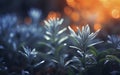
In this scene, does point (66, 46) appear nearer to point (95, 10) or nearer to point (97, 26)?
point (97, 26)

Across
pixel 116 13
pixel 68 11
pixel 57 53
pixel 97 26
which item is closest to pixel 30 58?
pixel 57 53

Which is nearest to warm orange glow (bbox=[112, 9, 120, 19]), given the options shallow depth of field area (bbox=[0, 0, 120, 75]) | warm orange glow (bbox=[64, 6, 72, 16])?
shallow depth of field area (bbox=[0, 0, 120, 75])

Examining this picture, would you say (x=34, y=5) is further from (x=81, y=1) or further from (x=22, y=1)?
(x=81, y=1)

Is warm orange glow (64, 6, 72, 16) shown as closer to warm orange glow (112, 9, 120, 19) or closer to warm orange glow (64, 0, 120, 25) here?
warm orange glow (64, 0, 120, 25)

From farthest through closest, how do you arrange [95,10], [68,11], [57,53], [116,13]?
[68,11]
[95,10]
[116,13]
[57,53]

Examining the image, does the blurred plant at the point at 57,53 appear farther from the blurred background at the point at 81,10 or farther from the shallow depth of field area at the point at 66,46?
the blurred background at the point at 81,10

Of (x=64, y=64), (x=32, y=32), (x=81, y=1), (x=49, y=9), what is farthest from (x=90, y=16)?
(x=64, y=64)

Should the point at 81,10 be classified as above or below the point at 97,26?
above
